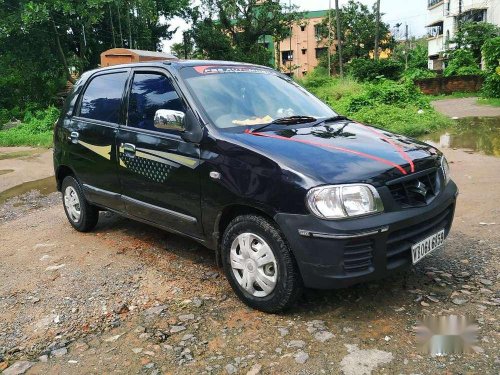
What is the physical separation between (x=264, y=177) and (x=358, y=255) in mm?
779

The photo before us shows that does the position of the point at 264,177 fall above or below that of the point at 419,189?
above

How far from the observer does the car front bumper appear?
9.35ft

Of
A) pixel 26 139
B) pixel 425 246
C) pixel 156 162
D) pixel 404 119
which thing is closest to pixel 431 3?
pixel 404 119

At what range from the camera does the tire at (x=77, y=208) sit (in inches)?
208

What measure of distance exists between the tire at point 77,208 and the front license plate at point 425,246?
360cm

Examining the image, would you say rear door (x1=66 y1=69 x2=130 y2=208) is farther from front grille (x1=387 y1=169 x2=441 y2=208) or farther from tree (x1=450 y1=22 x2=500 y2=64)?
tree (x1=450 y1=22 x2=500 y2=64)

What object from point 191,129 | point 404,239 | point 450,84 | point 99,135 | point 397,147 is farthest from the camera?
point 450,84

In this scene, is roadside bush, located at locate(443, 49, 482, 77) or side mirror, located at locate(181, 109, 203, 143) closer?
side mirror, located at locate(181, 109, 203, 143)

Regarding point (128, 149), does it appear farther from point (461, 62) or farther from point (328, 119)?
point (461, 62)

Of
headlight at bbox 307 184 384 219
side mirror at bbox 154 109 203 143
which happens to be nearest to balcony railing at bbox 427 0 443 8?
side mirror at bbox 154 109 203 143

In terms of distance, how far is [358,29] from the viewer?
154ft

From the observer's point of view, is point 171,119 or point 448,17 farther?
point 448,17

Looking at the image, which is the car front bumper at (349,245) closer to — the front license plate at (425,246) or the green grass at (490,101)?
the front license plate at (425,246)

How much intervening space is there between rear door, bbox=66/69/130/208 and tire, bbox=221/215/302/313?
1.66m
